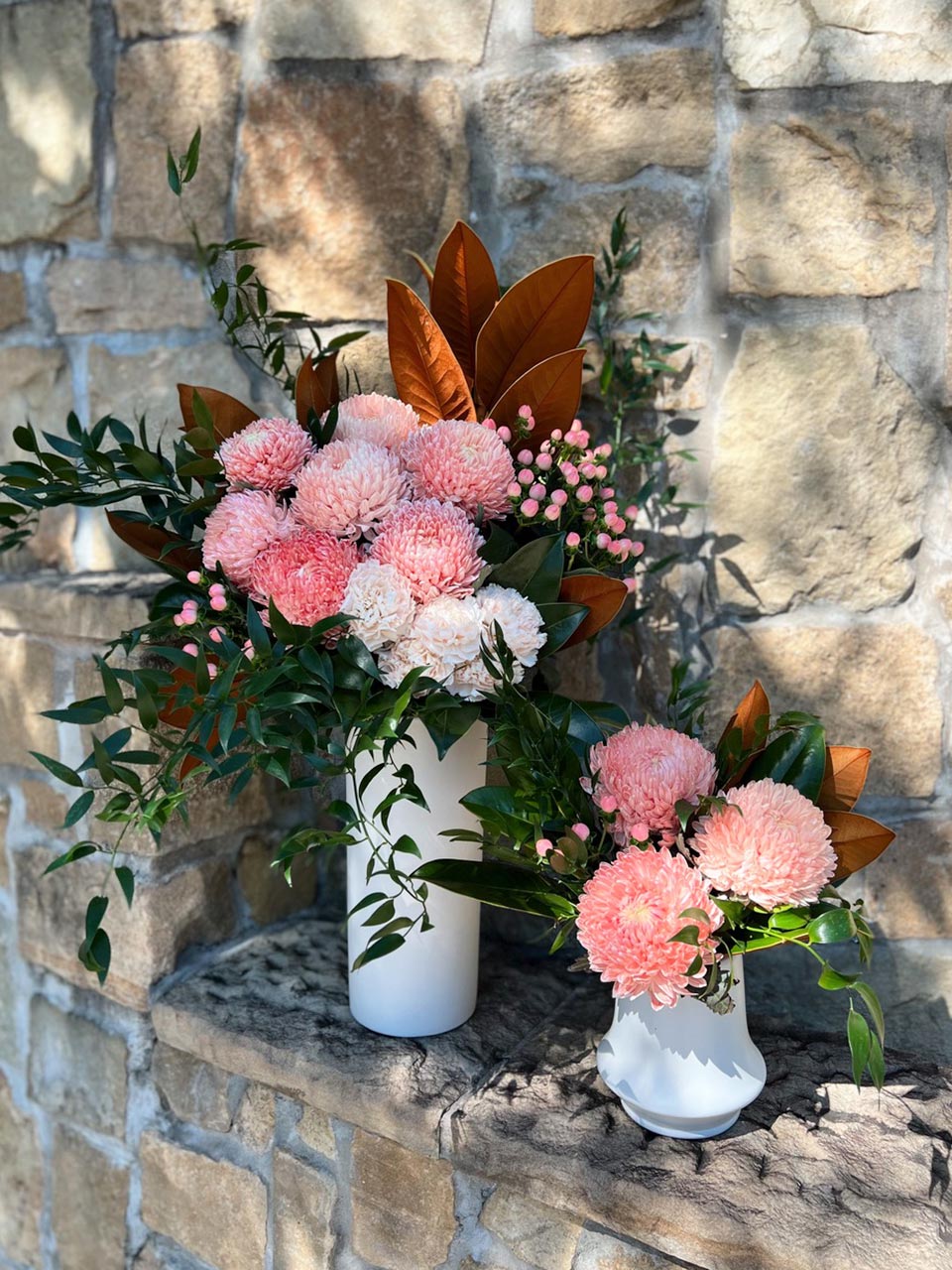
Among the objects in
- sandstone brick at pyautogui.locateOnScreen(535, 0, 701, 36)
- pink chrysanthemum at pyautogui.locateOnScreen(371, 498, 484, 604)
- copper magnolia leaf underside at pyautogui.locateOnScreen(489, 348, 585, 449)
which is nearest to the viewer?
pink chrysanthemum at pyautogui.locateOnScreen(371, 498, 484, 604)

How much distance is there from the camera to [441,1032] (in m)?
1.15

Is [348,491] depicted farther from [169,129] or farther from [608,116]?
[169,129]

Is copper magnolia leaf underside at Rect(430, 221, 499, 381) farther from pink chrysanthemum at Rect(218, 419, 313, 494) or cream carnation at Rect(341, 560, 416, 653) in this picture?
cream carnation at Rect(341, 560, 416, 653)

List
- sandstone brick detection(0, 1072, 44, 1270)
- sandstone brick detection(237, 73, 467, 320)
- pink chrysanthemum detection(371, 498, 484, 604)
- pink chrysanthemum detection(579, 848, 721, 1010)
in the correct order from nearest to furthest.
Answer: pink chrysanthemum detection(579, 848, 721, 1010), pink chrysanthemum detection(371, 498, 484, 604), sandstone brick detection(237, 73, 467, 320), sandstone brick detection(0, 1072, 44, 1270)

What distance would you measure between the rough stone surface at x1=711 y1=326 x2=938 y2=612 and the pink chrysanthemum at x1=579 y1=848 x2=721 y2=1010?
449mm

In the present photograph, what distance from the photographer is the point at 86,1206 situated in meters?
1.42

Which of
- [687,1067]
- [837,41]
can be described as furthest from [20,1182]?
[837,41]

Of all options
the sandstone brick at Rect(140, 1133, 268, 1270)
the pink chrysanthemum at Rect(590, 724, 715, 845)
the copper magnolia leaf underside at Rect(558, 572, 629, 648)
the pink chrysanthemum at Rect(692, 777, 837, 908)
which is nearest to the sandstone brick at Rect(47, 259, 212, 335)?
the copper magnolia leaf underside at Rect(558, 572, 629, 648)

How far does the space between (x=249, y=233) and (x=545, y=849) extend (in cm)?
87

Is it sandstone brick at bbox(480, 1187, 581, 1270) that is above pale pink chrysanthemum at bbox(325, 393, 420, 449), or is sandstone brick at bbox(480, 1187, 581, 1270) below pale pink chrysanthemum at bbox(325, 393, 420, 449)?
below

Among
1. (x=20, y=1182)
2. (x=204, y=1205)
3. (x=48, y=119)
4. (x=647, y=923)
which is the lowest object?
(x=20, y=1182)

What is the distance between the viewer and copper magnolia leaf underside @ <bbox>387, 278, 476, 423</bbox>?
1091 mm

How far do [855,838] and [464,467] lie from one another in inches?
19.1

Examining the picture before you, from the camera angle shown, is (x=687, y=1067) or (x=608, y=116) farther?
(x=608, y=116)
